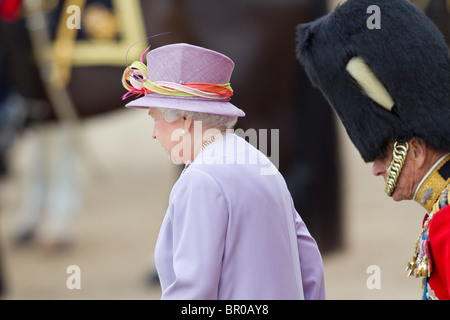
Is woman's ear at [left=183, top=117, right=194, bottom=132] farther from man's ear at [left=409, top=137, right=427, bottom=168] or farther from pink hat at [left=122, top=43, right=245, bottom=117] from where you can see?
man's ear at [left=409, top=137, right=427, bottom=168]

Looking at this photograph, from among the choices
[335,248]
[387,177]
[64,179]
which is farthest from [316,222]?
[387,177]

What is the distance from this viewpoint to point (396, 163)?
1.97 m

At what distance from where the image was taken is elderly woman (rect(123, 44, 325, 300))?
178 cm

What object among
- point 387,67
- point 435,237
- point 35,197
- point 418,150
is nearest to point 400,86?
point 387,67

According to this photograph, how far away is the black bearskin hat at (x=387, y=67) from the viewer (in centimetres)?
192

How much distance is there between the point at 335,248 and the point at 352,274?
357 mm

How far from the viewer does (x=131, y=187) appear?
318 inches

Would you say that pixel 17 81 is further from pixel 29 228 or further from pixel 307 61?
pixel 307 61

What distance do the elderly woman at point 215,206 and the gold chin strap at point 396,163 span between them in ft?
0.78

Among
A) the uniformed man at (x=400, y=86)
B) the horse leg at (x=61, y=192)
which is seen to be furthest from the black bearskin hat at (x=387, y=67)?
the horse leg at (x=61, y=192)

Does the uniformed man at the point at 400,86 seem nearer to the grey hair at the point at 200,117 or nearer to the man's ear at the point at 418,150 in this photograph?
the man's ear at the point at 418,150

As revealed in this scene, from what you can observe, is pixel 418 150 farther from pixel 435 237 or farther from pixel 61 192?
pixel 61 192

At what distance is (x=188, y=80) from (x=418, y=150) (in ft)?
1.85

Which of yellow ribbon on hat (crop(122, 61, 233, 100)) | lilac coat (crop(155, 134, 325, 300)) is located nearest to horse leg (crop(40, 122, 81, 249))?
yellow ribbon on hat (crop(122, 61, 233, 100))
